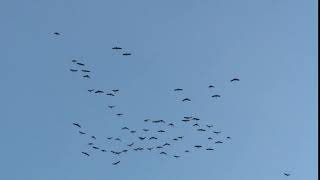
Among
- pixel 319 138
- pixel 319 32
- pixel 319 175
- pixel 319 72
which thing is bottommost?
pixel 319 175

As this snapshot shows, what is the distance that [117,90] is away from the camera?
60.8m

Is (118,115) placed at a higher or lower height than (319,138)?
higher

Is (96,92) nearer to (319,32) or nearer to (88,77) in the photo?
(88,77)

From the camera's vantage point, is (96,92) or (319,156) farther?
(96,92)

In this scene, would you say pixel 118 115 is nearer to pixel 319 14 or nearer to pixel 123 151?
pixel 123 151

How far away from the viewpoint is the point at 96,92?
2429 inches

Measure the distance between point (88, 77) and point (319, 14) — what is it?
20.9 metres

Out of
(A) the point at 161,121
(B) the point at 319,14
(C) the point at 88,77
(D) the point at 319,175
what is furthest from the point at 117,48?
(D) the point at 319,175

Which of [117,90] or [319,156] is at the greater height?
[117,90]

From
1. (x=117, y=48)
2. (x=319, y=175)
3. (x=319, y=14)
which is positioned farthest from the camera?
(x=117, y=48)

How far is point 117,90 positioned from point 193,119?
7.07 m

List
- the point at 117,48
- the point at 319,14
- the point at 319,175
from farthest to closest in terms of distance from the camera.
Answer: the point at 117,48 → the point at 319,14 → the point at 319,175

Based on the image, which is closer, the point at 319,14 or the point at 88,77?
the point at 319,14

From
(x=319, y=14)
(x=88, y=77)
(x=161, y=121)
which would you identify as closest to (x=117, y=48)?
(x=88, y=77)
